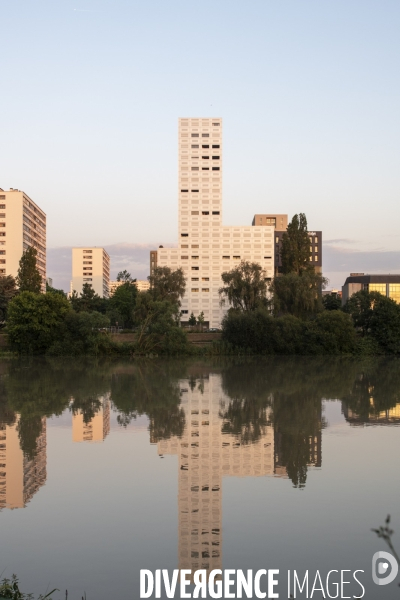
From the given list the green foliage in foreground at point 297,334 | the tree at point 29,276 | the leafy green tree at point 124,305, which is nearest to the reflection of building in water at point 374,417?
the green foliage in foreground at point 297,334

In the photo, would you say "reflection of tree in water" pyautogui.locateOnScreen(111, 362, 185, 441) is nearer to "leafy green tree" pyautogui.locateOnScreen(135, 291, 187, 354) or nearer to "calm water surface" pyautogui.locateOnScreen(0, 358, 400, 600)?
"calm water surface" pyautogui.locateOnScreen(0, 358, 400, 600)

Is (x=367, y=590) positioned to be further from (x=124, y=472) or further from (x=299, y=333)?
(x=299, y=333)

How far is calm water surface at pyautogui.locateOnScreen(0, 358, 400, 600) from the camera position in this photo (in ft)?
28.1

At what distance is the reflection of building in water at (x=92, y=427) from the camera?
709 inches

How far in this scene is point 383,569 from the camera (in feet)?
26.7

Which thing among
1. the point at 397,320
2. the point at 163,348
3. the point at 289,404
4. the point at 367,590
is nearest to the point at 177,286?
the point at 163,348

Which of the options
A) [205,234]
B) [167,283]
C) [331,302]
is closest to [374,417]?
[167,283]

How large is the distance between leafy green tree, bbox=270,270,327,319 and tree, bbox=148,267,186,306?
1221cm

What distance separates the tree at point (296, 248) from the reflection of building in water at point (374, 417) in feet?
170

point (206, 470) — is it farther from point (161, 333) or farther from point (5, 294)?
point (5, 294)

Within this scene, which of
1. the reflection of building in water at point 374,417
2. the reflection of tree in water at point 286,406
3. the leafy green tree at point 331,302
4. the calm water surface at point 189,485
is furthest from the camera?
the leafy green tree at point 331,302

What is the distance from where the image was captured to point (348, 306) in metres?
66.7

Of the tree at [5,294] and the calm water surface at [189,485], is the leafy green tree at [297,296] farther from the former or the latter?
the calm water surface at [189,485]

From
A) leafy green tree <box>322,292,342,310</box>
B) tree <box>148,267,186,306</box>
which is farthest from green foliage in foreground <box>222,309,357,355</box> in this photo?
leafy green tree <box>322,292,342,310</box>
